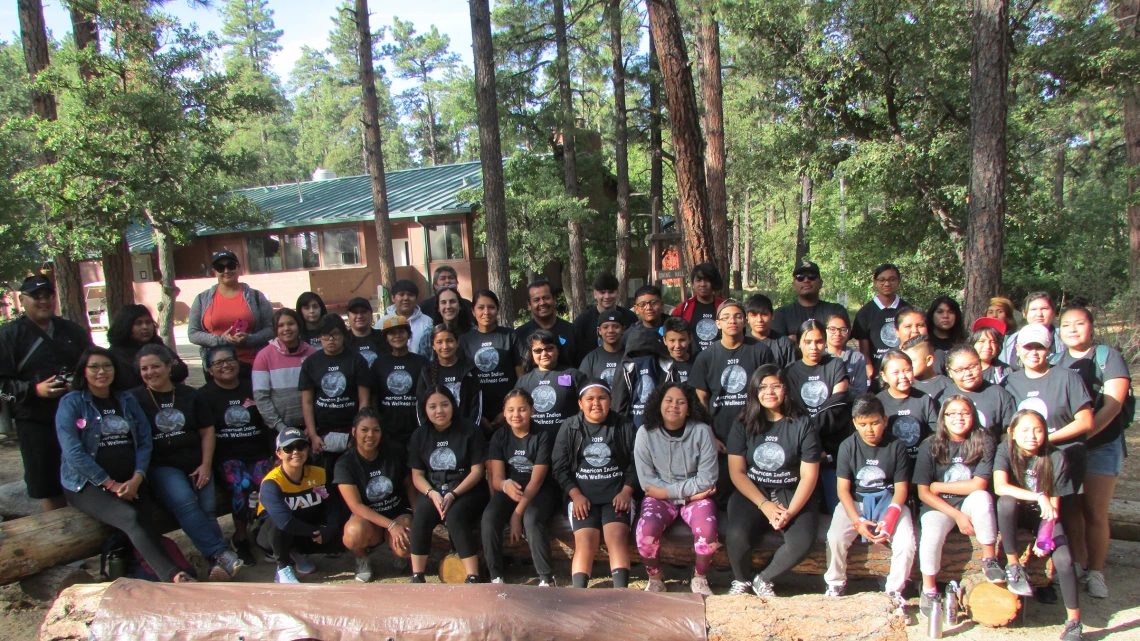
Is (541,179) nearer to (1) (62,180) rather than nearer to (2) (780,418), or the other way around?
(1) (62,180)

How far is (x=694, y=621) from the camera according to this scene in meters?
2.88

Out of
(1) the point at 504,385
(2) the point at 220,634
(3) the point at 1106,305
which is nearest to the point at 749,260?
(3) the point at 1106,305

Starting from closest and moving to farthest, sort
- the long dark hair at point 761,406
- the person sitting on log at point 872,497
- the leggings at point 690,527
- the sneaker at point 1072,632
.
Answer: the sneaker at point 1072,632 < the person sitting on log at point 872,497 < the leggings at point 690,527 < the long dark hair at point 761,406

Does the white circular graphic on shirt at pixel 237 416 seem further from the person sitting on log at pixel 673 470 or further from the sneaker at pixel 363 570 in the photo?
the person sitting on log at pixel 673 470

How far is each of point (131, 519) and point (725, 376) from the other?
3866mm

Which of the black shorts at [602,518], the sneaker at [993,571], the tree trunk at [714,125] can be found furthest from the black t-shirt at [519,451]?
the tree trunk at [714,125]

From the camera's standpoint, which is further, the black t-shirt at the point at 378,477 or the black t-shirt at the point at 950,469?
the black t-shirt at the point at 378,477

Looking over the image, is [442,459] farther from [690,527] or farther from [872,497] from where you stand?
[872,497]

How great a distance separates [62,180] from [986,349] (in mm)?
11960

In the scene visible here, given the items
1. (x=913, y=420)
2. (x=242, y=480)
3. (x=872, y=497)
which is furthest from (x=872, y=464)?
(x=242, y=480)

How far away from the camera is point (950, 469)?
4.06 meters

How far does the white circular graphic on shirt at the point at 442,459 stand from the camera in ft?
15.4

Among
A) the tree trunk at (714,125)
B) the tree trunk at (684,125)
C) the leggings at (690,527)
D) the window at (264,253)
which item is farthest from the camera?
the window at (264,253)

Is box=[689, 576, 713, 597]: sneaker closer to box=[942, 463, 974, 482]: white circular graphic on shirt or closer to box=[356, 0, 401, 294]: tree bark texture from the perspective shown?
box=[942, 463, 974, 482]: white circular graphic on shirt
